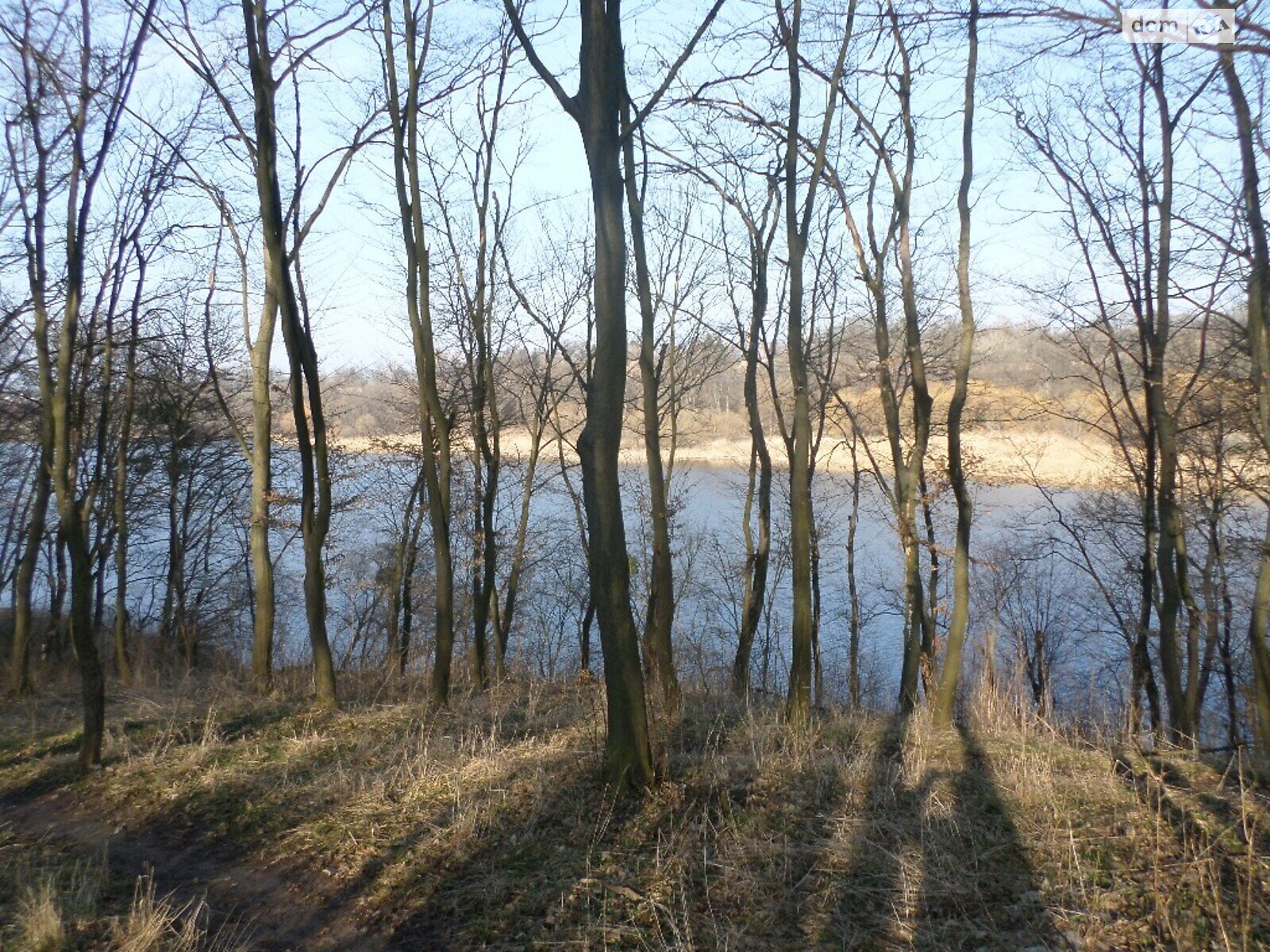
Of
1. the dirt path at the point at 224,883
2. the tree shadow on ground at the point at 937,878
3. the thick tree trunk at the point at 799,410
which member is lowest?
the dirt path at the point at 224,883

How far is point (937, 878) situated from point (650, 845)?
4.73 feet

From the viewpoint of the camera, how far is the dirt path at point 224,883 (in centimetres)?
410

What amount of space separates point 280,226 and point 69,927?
6718 millimetres

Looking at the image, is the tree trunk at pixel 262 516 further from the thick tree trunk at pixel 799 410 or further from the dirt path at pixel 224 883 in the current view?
the thick tree trunk at pixel 799 410

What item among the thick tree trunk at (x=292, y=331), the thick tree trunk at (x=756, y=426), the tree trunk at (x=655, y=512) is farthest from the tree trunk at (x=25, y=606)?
the thick tree trunk at (x=756, y=426)

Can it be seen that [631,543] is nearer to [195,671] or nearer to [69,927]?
[195,671]

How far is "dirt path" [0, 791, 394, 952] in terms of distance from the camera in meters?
4.10

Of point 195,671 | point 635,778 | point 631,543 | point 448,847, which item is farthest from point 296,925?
point 631,543

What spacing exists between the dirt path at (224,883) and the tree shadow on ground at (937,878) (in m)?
2.13

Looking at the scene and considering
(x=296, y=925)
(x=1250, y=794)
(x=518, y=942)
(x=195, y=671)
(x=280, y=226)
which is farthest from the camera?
(x=195, y=671)

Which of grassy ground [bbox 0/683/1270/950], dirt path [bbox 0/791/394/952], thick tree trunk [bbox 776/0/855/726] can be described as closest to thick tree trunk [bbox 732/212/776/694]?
thick tree trunk [bbox 776/0/855/726]

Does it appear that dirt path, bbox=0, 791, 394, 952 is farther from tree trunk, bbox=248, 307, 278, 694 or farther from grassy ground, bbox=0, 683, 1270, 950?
tree trunk, bbox=248, 307, 278, 694

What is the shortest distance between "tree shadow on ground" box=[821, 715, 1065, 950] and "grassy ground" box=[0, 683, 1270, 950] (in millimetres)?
13

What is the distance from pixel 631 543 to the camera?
999 inches
